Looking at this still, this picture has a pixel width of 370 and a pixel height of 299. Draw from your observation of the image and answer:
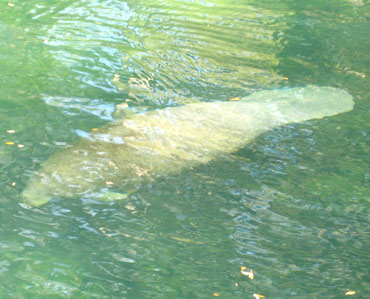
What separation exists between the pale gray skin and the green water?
0.52 feet

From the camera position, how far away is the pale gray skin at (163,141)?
4.96m

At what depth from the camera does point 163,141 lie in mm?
5809

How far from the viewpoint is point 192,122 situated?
630 centimetres

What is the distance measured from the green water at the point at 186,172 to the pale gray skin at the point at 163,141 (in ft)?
0.52

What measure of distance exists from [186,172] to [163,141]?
610 mm

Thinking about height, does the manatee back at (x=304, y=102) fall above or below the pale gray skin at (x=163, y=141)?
above

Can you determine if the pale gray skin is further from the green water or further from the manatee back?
the green water

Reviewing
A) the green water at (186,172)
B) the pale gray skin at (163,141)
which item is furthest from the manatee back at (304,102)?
the green water at (186,172)

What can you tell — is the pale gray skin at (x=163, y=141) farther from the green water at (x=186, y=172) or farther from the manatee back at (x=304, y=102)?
the green water at (x=186, y=172)

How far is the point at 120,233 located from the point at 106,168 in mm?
986

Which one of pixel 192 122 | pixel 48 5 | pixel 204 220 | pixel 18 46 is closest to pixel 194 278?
pixel 204 220

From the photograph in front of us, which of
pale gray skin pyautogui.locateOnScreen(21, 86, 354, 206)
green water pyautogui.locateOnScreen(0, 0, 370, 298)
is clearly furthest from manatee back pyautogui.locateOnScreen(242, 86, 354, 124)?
green water pyautogui.locateOnScreen(0, 0, 370, 298)

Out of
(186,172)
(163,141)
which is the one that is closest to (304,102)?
(163,141)

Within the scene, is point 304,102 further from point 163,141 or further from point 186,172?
point 186,172
